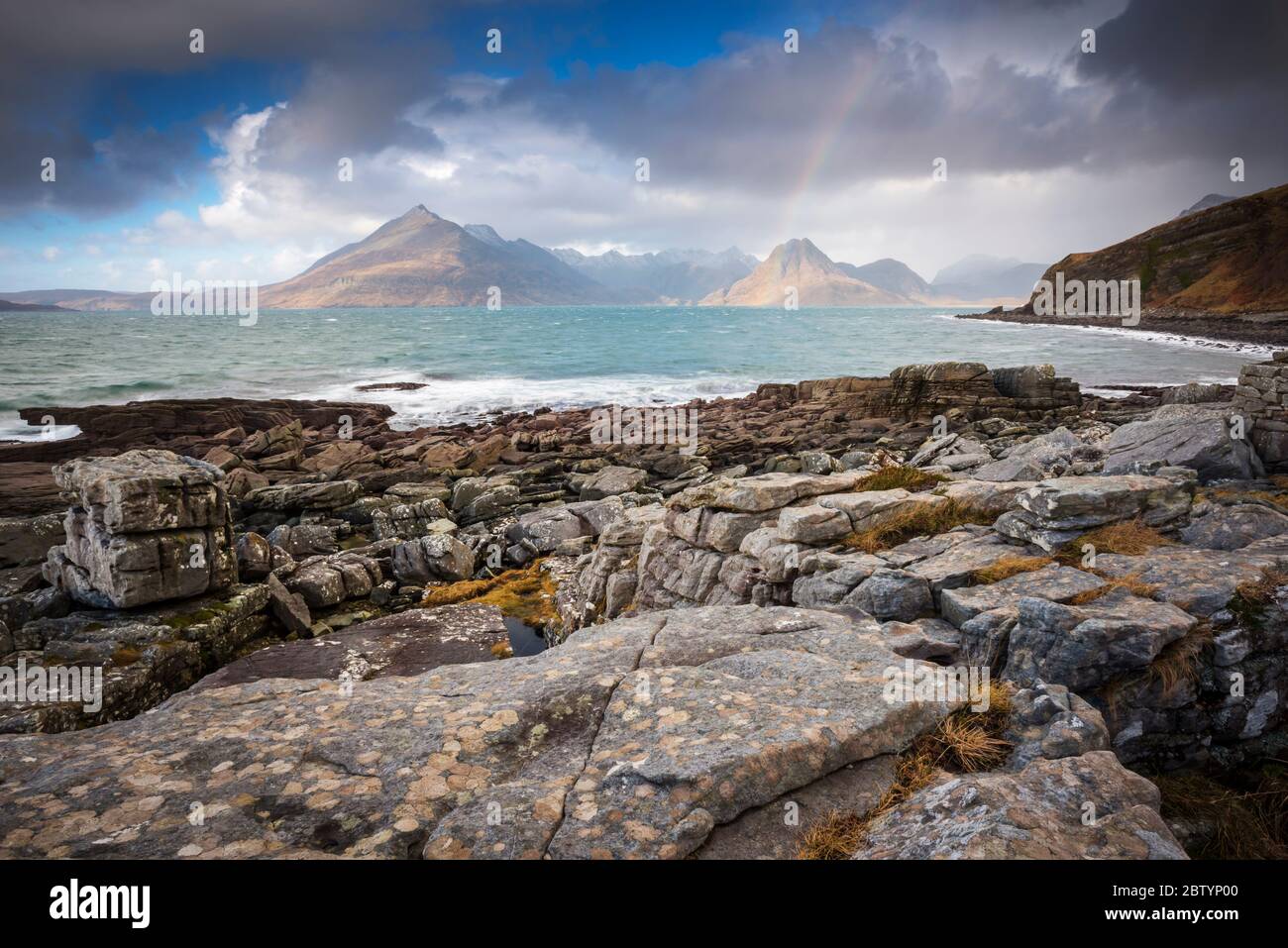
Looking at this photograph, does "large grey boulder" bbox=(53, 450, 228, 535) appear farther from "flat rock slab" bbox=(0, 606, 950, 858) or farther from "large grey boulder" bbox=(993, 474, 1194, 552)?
"large grey boulder" bbox=(993, 474, 1194, 552)

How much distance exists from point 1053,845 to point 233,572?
14998 millimetres

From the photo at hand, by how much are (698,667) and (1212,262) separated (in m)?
174

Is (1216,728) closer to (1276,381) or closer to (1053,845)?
(1053,845)

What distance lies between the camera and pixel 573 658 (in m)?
7.10

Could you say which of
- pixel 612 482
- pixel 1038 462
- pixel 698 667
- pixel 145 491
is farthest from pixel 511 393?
pixel 698 667

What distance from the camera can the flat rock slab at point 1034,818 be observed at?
366 cm

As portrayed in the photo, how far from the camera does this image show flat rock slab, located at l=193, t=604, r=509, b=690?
1128cm

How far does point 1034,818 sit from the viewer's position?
388cm

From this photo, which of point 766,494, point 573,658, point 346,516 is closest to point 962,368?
point 766,494

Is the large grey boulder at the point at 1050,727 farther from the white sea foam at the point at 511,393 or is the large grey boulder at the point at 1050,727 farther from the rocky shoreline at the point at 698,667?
the white sea foam at the point at 511,393

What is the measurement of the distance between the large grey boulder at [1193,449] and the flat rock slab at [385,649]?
13.6 m

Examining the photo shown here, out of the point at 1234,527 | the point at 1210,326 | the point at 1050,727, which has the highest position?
the point at 1210,326

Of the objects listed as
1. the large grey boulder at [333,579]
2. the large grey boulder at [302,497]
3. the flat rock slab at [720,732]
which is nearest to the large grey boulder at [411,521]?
the large grey boulder at [302,497]

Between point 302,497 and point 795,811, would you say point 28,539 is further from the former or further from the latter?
point 795,811
